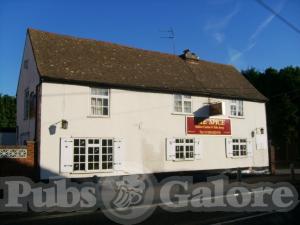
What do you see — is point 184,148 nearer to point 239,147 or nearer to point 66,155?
point 239,147

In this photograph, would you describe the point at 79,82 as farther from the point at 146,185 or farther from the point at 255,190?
the point at 255,190

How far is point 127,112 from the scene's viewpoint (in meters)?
20.3

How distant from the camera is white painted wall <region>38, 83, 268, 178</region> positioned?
1794 centimetres

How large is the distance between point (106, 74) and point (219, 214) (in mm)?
11977

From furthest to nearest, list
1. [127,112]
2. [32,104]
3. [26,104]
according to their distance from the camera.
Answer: [26,104]
[127,112]
[32,104]

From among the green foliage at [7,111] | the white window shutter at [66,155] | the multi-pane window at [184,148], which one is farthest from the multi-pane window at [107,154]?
the green foliage at [7,111]

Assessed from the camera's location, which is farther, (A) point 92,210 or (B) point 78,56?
(B) point 78,56

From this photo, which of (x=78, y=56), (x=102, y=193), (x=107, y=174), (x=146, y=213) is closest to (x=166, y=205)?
(x=146, y=213)

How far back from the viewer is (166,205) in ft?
40.3

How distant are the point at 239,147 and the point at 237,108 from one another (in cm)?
253

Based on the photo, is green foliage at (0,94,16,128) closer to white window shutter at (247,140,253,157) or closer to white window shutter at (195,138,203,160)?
white window shutter at (195,138,203,160)

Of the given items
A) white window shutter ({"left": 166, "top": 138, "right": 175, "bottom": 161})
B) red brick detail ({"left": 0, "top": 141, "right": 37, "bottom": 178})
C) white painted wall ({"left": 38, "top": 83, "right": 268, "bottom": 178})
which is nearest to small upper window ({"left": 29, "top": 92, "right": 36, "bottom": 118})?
white painted wall ({"left": 38, "top": 83, "right": 268, "bottom": 178})

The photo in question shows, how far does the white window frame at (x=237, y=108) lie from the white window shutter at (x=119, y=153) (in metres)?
8.22

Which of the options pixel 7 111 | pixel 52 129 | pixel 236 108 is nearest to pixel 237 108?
pixel 236 108
